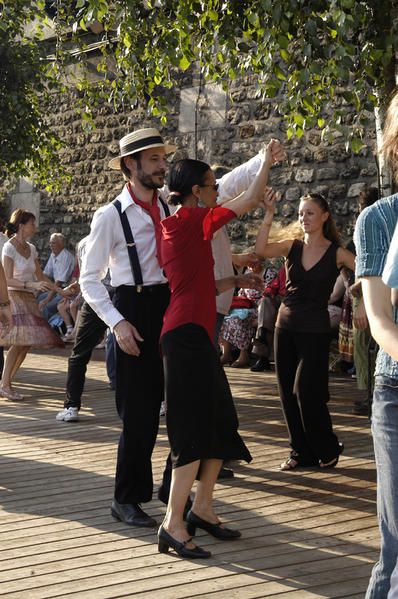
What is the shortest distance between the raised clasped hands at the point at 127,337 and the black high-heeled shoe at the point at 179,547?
0.82 m

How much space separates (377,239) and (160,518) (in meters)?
2.82

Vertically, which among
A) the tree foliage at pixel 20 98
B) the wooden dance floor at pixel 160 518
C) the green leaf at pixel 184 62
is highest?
the tree foliage at pixel 20 98

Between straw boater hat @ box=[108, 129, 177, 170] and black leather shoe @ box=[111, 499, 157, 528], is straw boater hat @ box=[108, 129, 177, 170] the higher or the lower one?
the higher one

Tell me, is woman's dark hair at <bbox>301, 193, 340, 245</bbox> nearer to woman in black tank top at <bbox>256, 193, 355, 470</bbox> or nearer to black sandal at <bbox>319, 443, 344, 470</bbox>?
woman in black tank top at <bbox>256, 193, 355, 470</bbox>

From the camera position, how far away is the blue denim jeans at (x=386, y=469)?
2766mm

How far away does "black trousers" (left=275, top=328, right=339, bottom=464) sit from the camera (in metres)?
6.34

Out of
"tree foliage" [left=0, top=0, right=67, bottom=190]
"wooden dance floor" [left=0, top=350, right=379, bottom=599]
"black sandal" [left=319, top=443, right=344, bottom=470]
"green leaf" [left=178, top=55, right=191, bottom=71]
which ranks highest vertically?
"tree foliage" [left=0, top=0, right=67, bottom=190]

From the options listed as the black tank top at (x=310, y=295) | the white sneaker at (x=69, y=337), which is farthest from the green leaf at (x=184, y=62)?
the white sneaker at (x=69, y=337)

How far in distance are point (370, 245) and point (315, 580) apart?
191 centimetres

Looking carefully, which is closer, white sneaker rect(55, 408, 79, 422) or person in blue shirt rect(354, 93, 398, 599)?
person in blue shirt rect(354, 93, 398, 599)

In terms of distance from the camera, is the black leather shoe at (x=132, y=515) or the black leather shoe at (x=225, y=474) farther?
the black leather shoe at (x=225, y=474)

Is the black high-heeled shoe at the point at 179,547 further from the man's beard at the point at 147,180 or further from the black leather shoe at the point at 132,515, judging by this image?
the man's beard at the point at 147,180

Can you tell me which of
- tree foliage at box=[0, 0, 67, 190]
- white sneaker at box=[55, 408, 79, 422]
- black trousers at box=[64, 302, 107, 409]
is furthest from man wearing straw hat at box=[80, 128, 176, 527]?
tree foliage at box=[0, 0, 67, 190]

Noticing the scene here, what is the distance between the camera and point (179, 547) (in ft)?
14.9
